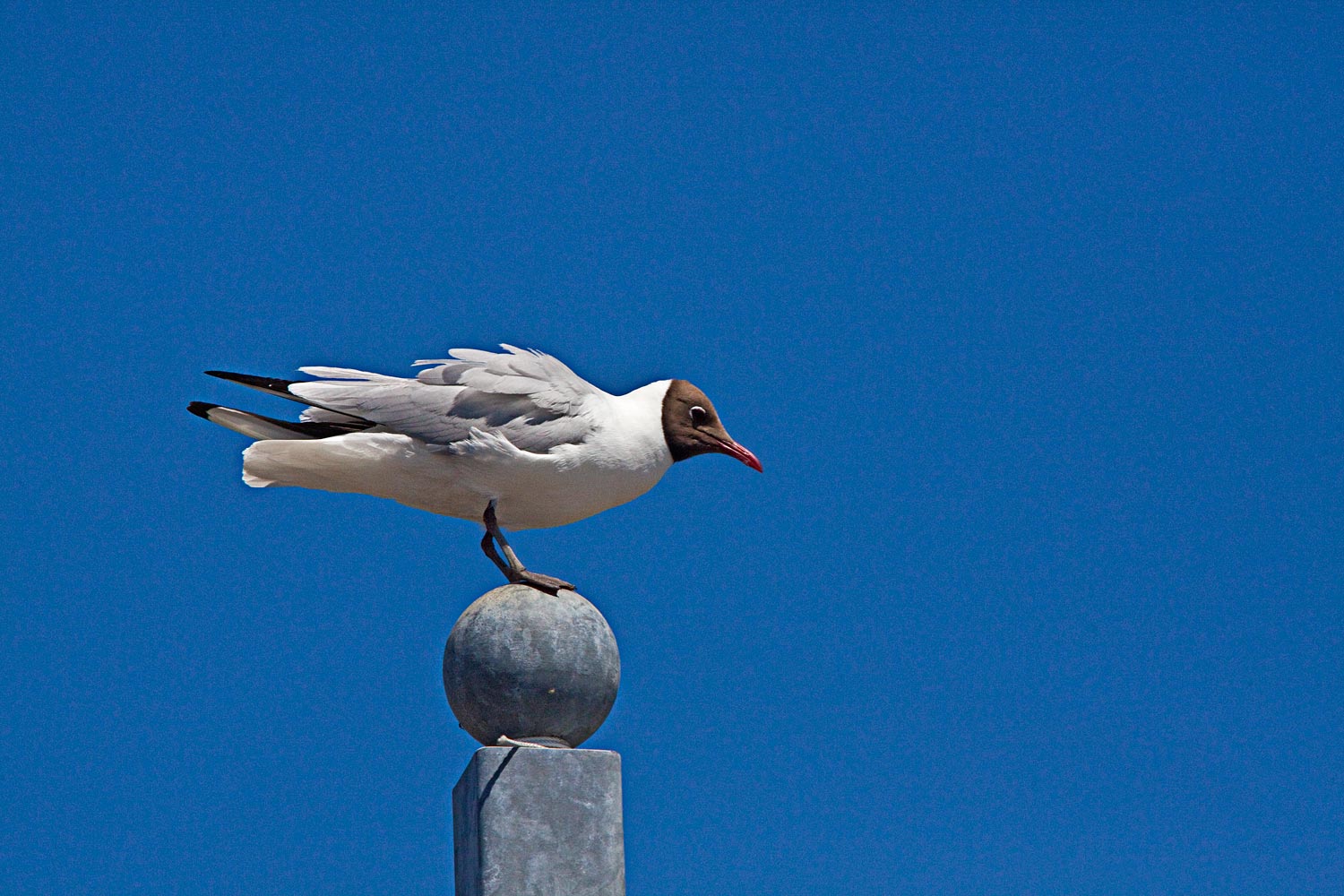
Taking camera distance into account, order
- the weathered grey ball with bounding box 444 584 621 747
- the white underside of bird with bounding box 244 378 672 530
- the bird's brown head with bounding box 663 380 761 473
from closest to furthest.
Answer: the weathered grey ball with bounding box 444 584 621 747 → the white underside of bird with bounding box 244 378 672 530 → the bird's brown head with bounding box 663 380 761 473

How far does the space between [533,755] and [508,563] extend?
127cm

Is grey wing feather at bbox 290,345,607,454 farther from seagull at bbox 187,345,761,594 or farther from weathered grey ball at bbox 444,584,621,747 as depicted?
weathered grey ball at bbox 444,584,621,747

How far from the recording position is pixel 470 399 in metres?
9.35

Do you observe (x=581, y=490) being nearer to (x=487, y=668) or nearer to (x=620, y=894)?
(x=487, y=668)

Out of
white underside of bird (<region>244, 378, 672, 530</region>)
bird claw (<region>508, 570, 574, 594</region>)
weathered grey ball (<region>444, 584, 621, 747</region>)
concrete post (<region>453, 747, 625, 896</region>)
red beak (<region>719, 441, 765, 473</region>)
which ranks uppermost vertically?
red beak (<region>719, 441, 765, 473</region>)

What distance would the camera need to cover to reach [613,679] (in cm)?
907

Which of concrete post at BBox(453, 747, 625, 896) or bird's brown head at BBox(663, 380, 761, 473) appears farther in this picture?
bird's brown head at BBox(663, 380, 761, 473)

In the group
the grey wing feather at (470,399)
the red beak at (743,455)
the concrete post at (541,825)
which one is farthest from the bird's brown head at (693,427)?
the concrete post at (541,825)

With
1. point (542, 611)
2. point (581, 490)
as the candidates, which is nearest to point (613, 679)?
point (542, 611)

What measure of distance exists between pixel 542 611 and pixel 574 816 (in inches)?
46.4

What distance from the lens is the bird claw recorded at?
915 centimetres

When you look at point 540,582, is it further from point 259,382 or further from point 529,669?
point 259,382

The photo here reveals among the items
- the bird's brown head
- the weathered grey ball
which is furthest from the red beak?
the weathered grey ball

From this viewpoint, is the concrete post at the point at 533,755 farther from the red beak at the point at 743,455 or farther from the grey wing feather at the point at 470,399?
the red beak at the point at 743,455
